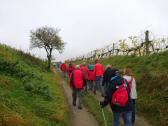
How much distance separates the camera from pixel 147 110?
16078mm

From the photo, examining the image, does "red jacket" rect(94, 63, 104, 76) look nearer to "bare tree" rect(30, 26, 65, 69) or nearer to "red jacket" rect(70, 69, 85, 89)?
"red jacket" rect(70, 69, 85, 89)

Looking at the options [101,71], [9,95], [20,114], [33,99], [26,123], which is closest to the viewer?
[26,123]

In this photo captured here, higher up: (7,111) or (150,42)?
(150,42)

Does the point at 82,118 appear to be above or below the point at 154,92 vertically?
below

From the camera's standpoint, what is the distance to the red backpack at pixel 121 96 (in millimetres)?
10012

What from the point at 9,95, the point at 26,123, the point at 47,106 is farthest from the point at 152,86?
the point at 26,123

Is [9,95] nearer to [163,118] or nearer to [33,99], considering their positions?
[33,99]

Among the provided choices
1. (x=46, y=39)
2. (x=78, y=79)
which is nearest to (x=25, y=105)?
(x=78, y=79)

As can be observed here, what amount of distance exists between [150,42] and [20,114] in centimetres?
2253

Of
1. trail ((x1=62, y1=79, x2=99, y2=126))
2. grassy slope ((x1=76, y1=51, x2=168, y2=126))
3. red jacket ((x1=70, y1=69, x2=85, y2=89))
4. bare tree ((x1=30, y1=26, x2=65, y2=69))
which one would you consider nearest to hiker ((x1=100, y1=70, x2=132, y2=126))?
trail ((x1=62, y1=79, x2=99, y2=126))

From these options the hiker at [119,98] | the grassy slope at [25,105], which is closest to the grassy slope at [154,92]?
the grassy slope at [25,105]

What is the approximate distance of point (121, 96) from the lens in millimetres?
10008

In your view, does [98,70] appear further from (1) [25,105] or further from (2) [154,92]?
(1) [25,105]

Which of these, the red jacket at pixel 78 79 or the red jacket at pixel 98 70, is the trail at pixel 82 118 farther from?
the red jacket at pixel 98 70
